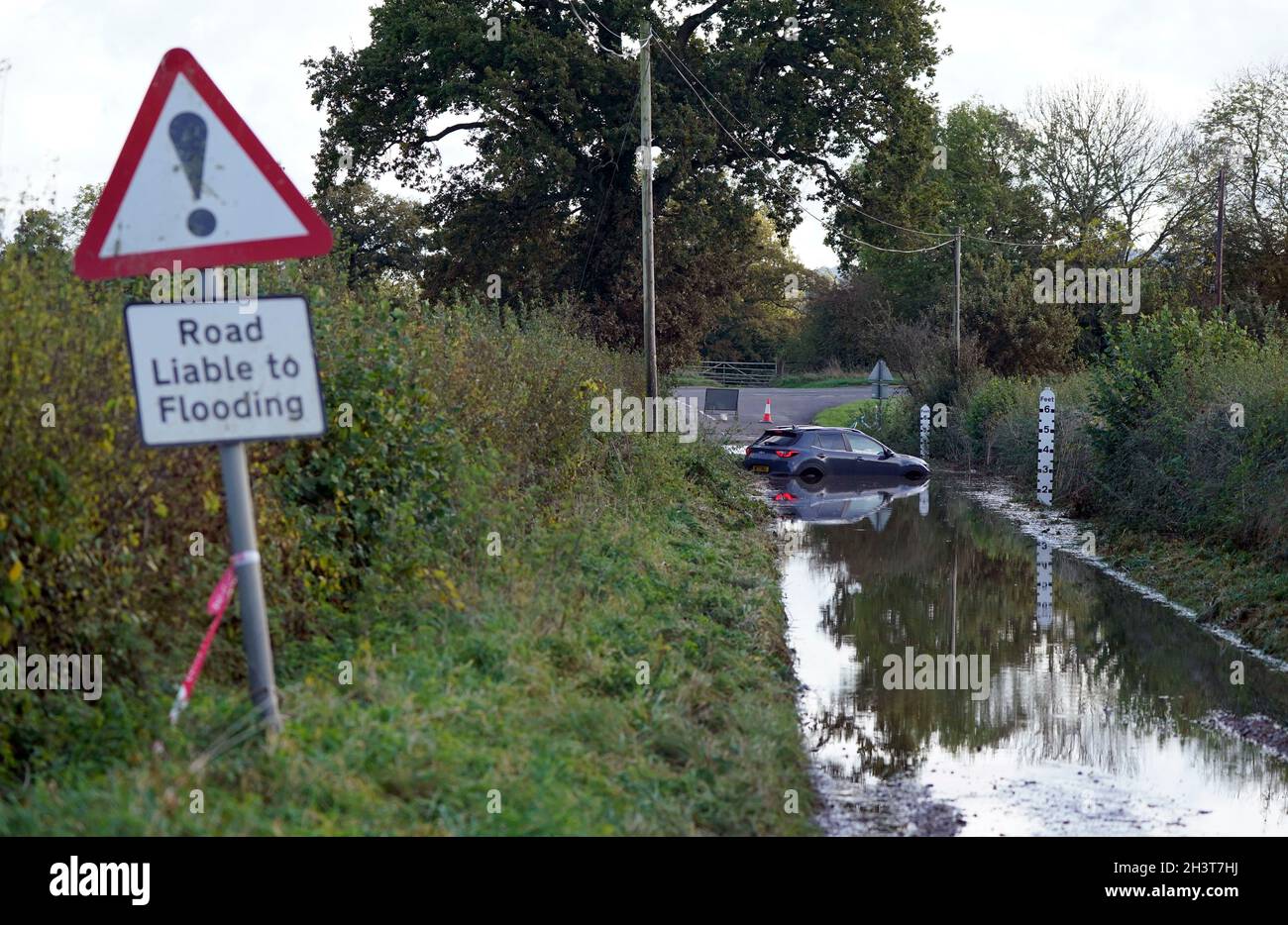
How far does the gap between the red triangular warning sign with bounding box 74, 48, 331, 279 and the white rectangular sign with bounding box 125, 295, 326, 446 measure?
8.8 inches

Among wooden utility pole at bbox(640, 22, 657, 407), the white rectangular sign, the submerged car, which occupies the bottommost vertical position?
the submerged car

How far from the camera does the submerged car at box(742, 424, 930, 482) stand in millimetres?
30812

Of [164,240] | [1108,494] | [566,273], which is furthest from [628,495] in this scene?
[566,273]

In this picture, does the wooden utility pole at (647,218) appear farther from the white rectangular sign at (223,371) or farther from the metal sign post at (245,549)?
the metal sign post at (245,549)

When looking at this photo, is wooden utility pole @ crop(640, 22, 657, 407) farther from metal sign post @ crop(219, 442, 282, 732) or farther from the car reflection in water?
metal sign post @ crop(219, 442, 282, 732)

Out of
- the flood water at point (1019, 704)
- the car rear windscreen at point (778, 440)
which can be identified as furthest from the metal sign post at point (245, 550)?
the car rear windscreen at point (778, 440)

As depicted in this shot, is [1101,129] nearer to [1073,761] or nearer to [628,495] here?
[628,495]

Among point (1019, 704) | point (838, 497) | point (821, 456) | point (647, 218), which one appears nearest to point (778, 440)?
point (821, 456)

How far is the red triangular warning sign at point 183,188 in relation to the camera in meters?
4.59

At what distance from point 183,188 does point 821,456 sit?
26.9 m

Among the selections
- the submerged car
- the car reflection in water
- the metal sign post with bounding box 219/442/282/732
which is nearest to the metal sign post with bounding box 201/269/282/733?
the metal sign post with bounding box 219/442/282/732

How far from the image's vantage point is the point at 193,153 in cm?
462

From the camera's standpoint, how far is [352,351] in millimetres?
7836

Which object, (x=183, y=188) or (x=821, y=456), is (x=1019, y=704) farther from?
(x=821, y=456)
